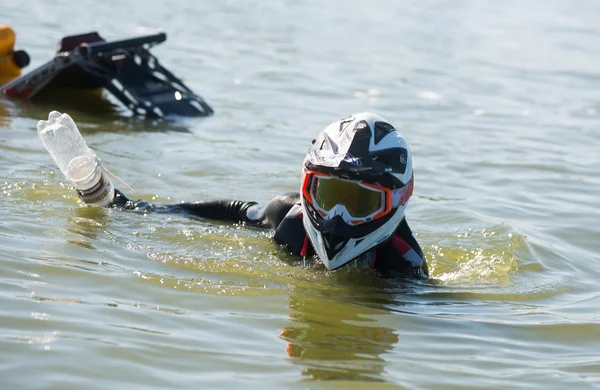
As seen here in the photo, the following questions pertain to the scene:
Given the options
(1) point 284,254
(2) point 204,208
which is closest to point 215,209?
(2) point 204,208

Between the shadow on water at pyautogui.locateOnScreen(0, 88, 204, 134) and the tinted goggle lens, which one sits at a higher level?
the tinted goggle lens

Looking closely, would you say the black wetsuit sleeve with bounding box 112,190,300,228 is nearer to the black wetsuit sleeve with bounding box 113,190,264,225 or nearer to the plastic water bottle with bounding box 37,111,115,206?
the black wetsuit sleeve with bounding box 113,190,264,225

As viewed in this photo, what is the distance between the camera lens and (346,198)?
5.41 metres

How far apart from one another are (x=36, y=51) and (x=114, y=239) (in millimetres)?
7740

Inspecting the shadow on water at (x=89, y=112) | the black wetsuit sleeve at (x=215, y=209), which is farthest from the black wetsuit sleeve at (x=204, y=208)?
the shadow on water at (x=89, y=112)

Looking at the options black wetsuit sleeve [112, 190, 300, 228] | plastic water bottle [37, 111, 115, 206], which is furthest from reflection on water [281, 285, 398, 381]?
plastic water bottle [37, 111, 115, 206]

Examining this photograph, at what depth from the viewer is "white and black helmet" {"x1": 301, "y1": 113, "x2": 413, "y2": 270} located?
210 inches

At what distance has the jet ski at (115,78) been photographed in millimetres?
10070

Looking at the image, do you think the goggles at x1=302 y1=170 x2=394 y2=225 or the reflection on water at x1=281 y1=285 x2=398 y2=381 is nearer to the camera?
the reflection on water at x1=281 y1=285 x2=398 y2=381

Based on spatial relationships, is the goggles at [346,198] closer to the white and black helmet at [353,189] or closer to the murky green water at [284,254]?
the white and black helmet at [353,189]

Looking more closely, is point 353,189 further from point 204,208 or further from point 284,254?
point 204,208

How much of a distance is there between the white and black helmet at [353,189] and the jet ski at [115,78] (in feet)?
16.6

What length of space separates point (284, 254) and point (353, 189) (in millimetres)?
819

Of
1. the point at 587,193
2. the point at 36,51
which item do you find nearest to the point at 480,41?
the point at 36,51
